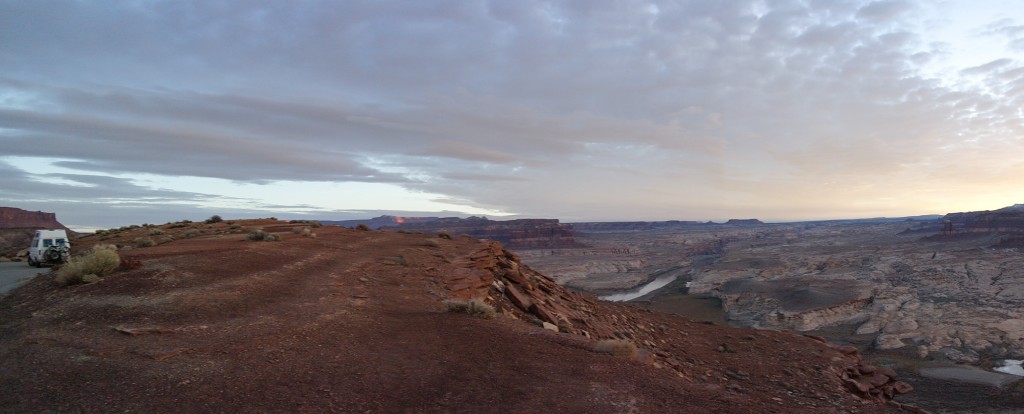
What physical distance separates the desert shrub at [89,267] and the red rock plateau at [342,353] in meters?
0.37

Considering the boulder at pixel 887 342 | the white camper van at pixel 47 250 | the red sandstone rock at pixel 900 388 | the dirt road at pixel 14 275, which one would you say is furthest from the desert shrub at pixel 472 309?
the boulder at pixel 887 342

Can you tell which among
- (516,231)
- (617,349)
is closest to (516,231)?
(516,231)

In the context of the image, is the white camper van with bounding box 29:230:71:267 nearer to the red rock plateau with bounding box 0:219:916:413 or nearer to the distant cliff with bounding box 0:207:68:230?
the red rock plateau with bounding box 0:219:916:413

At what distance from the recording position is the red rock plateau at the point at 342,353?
6.79m

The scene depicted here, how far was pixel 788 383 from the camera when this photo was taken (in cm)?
1366

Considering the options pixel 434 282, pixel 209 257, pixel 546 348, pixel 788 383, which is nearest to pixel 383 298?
pixel 434 282

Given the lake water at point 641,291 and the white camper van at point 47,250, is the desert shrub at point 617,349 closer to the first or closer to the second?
the white camper van at point 47,250

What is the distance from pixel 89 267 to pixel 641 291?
63169 mm

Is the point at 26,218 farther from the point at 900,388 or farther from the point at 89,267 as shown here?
the point at 900,388

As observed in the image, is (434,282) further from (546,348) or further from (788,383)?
(788,383)

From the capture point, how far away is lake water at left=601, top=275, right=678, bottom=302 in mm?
62944

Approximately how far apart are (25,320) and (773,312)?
4719cm

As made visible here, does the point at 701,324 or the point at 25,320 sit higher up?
the point at 25,320

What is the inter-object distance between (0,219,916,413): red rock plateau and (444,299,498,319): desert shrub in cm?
26
